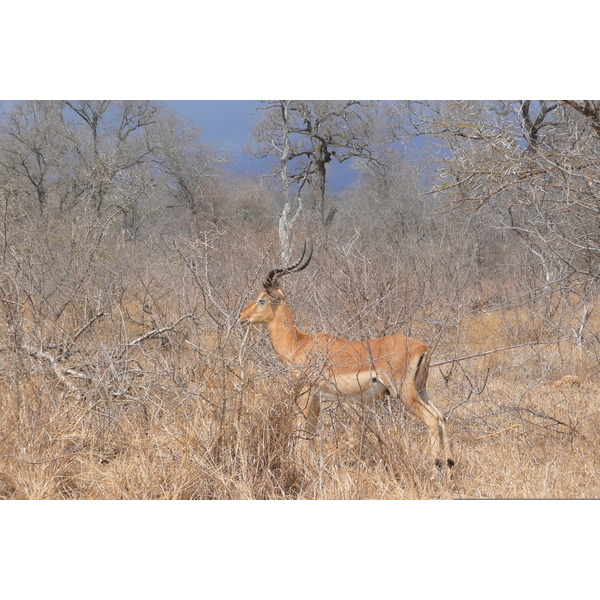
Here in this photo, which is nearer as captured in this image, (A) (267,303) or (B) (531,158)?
(B) (531,158)

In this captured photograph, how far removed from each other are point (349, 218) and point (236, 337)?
7.60 feet

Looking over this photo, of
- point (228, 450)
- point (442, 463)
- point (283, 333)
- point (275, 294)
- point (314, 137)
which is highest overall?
point (314, 137)

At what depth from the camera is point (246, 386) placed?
3.59 m

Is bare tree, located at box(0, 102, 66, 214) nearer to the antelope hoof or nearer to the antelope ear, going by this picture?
the antelope ear

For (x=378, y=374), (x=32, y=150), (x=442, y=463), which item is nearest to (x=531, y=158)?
(x=378, y=374)

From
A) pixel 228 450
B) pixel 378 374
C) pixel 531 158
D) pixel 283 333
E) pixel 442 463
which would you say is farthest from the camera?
pixel 283 333

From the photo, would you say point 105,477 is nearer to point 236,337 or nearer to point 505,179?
point 236,337

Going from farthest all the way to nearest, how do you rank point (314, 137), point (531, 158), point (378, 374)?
point (314, 137)
point (378, 374)
point (531, 158)

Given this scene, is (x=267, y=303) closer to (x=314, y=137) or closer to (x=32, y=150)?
(x=314, y=137)

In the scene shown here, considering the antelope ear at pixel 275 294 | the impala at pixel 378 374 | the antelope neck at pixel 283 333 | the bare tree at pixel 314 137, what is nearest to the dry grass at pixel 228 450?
the impala at pixel 378 374

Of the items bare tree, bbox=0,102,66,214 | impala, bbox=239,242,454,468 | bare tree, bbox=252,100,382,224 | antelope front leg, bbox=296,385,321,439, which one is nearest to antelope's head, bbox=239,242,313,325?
impala, bbox=239,242,454,468

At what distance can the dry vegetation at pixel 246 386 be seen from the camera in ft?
11.6

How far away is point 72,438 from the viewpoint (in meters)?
3.92

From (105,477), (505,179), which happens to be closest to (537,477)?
(505,179)
